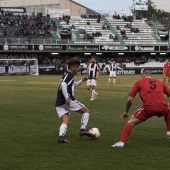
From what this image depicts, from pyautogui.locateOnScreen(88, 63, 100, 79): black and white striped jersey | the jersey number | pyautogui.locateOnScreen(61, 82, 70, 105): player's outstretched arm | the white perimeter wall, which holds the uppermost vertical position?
the white perimeter wall

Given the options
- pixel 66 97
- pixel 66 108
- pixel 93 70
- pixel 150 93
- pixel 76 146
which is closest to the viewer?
pixel 150 93

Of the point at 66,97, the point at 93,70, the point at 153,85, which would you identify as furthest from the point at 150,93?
the point at 93,70

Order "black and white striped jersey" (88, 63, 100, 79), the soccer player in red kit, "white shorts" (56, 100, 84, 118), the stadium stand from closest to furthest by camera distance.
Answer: the soccer player in red kit
"white shorts" (56, 100, 84, 118)
"black and white striped jersey" (88, 63, 100, 79)
the stadium stand

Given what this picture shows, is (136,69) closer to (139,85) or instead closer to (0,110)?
(0,110)

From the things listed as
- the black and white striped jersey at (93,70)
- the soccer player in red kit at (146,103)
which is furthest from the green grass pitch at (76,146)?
the black and white striped jersey at (93,70)

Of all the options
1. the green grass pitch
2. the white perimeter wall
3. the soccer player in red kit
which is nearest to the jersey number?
the soccer player in red kit

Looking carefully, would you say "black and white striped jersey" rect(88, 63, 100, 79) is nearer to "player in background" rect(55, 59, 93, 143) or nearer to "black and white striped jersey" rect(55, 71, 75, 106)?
"player in background" rect(55, 59, 93, 143)

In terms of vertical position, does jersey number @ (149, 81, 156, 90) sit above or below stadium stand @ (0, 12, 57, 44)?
above

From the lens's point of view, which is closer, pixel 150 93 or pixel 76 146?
pixel 150 93

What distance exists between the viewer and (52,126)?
1527cm

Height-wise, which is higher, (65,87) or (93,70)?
(65,87)

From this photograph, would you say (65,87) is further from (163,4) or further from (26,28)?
(163,4)

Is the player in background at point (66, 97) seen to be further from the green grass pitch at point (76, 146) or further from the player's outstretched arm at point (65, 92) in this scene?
the green grass pitch at point (76, 146)

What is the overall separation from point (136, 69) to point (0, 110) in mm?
53877
